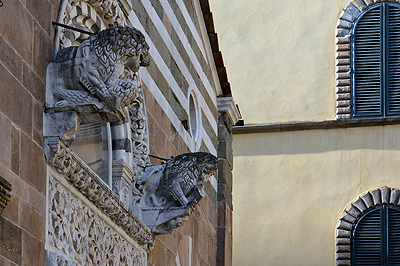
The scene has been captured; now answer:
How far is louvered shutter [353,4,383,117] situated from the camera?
17672 millimetres

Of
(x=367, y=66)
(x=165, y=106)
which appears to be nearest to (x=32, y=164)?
(x=165, y=106)

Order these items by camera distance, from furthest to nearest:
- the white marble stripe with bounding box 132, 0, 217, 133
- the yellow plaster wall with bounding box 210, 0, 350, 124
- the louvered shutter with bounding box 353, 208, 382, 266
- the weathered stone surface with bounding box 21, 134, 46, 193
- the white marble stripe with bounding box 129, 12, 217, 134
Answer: the yellow plaster wall with bounding box 210, 0, 350, 124 < the louvered shutter with bounding box 353, 208, 382, 266 < the white marble stripe with bounding box 132, 0, 217, 133 < the white marble stripe with bounding box 129, 12, 217, 134 < the weathered stone surface with bounding box 21, 134, 46, 193

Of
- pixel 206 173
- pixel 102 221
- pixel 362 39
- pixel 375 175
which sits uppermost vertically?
pixel 362 39

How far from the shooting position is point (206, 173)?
9.30 meters

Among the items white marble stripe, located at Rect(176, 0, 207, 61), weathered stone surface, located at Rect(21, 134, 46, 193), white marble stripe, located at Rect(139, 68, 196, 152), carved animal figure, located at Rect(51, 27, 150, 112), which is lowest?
weathered stone surface, located at Rect(21, 134, 46, 193)

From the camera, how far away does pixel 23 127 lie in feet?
21.0

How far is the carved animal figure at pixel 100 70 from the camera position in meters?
7.01

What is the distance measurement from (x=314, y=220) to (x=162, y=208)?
28.6 feet

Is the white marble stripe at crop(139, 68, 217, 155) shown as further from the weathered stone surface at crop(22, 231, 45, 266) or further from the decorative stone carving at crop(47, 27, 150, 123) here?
the weathered stone surface at crop(22, 231, 45, 266)

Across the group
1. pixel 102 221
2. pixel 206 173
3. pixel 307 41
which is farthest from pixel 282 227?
pixel 102 221

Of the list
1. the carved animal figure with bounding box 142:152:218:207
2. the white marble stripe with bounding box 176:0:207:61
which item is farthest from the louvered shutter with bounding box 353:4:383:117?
the carved animal figure with bounding box 142:152:218:207

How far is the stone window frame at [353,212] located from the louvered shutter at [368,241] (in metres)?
0.12

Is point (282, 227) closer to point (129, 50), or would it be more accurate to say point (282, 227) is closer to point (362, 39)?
point (362, 39)

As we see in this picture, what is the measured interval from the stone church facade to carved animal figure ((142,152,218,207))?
12mm
